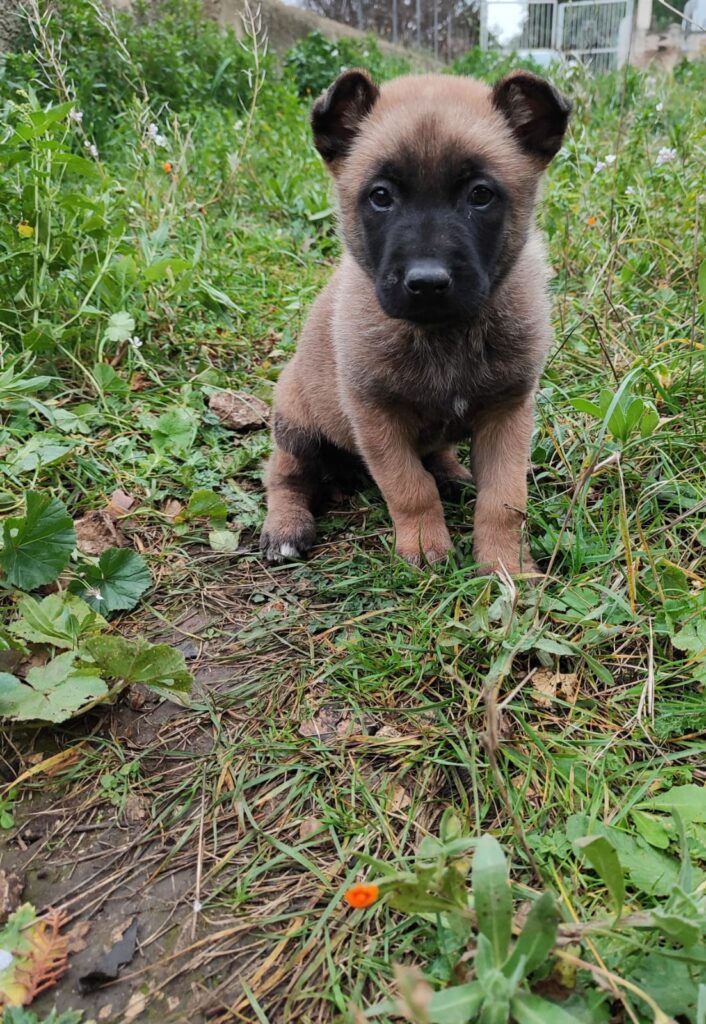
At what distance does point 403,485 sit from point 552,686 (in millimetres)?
809

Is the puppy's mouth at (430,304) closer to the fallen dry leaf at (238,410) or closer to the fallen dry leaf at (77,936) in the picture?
the fallen dry leaf at (238,410)

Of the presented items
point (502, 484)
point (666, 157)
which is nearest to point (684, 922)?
point (502, 484)

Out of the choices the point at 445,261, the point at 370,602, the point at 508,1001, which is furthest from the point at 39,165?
the point at 508,1001

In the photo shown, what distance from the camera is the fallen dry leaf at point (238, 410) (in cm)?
330

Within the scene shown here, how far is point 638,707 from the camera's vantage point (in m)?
1.77

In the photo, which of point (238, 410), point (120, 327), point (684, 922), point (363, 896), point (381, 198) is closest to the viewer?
point (684, 922)

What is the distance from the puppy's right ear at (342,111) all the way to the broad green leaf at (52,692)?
5.59ft

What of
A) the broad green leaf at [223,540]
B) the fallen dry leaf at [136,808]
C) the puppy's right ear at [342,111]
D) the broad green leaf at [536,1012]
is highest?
the puppy's right ear at [342,111]

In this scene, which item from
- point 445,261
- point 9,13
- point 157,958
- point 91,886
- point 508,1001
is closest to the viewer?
point 508,1001

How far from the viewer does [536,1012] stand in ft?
3.54

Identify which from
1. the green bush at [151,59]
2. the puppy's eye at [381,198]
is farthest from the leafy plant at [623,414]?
the green bush at [151,59]

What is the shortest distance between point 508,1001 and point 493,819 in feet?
1.77

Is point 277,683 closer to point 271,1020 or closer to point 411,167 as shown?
point 271,1020

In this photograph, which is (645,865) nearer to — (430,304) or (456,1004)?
(456,1004)
